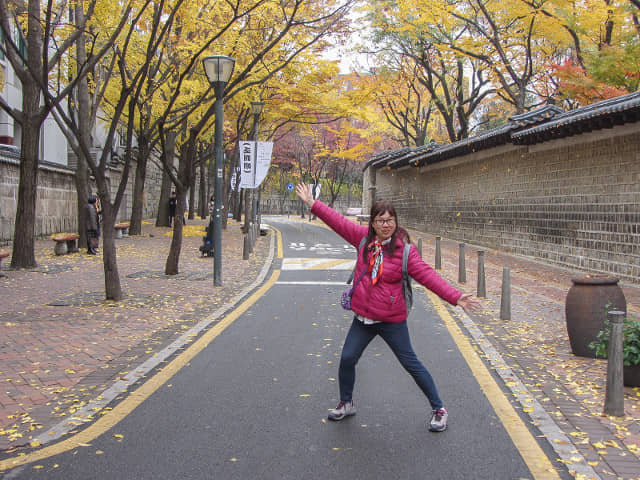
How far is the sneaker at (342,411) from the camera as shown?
4621 mm

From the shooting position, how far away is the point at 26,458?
12.8ft

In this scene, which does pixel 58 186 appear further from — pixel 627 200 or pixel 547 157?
pixel 627 200

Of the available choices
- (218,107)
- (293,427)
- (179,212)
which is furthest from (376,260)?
(179,212)

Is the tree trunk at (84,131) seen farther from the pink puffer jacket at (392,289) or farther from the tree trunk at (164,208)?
the pink puffer jacket at (392,289)

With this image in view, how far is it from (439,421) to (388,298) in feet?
3.17

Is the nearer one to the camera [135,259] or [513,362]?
[513,362]

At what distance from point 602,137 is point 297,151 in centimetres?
4231

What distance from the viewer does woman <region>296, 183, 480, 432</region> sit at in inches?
174

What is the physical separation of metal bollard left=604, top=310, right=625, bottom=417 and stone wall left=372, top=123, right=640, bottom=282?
9.02 metres

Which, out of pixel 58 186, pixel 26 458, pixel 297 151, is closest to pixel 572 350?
pixel 26 458

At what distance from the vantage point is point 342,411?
4.66 metres

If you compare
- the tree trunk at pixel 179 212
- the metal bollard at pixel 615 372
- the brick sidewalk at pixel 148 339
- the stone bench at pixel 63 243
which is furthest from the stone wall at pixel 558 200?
the stone bench at pixel 63 243

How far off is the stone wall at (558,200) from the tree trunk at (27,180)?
12546mm

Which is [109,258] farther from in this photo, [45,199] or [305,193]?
[45,199]
